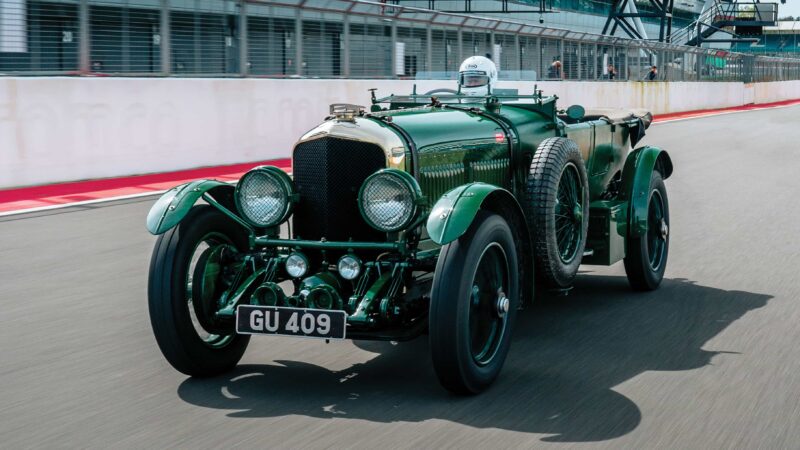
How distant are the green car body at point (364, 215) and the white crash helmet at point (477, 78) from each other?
2.44ft

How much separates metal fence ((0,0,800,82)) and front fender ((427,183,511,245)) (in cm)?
292

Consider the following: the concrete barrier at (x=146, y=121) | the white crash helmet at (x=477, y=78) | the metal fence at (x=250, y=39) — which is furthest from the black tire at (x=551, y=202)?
the concrete barrier at (x=146, y=121)

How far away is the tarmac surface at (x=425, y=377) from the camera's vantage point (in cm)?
426

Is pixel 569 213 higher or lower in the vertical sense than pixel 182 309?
higher

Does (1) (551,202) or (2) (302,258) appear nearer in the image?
(2) (302,258)

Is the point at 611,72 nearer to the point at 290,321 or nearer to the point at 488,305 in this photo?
the point at 488,305

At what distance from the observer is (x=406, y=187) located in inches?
198

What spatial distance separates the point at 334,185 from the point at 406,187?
1.56ft

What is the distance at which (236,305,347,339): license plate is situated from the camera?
15.3 ft

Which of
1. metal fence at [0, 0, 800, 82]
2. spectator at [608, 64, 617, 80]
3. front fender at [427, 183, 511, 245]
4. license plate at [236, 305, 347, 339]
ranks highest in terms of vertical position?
spectator at [608, 64, 617, 80]

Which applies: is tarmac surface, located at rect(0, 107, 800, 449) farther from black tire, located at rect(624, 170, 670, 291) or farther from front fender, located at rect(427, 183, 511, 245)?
front fender, located at rect(427, 183, 511, 245)

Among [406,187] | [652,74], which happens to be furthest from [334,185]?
[652,74]

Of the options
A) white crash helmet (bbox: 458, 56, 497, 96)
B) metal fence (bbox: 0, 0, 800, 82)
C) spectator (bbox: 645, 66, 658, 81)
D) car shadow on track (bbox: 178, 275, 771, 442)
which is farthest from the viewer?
spectator (bbox: 645, 66, 658, 81)

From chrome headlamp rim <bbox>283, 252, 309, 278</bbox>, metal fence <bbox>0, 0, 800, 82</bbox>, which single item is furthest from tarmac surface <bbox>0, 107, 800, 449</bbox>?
metal fence <bbox>0, 0, 800, 82</bbox>
